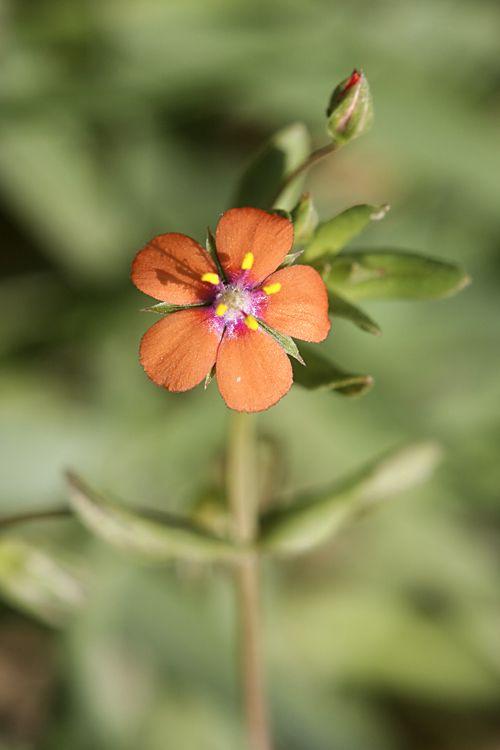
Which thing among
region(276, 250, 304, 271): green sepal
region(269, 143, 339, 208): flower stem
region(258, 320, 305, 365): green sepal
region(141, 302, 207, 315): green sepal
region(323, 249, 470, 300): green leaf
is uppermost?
region(269, 143, 339, 208): flower stem

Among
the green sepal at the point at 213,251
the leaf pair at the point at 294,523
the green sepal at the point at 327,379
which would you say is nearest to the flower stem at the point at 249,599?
the leaf pair at the point at 294,523

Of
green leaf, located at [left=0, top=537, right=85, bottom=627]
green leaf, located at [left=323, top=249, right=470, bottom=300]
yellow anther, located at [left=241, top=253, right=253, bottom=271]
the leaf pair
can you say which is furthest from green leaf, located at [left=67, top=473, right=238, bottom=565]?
green leaf, located at [left=323, top=249, right=470, bottom=300]

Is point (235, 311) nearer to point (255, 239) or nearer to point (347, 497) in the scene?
point (255, 239)

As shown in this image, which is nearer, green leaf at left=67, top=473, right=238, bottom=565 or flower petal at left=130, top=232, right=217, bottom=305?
flower petal at left=130, top=232, right=217, bottom=305

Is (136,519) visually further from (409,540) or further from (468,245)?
(468,245)

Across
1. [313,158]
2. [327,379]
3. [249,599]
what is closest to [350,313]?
[327,379]

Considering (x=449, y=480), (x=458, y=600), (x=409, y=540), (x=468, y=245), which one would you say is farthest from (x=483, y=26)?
(x=458, y=600)

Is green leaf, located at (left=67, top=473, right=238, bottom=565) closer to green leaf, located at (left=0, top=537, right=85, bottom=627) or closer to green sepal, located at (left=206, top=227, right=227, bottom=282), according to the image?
green leaf, located at (left=0, top=537, right=85, bottom=627)

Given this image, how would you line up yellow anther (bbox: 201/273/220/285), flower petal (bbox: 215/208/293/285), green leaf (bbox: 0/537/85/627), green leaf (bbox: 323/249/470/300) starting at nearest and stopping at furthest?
flower petal (bbox: 215/208/293/285)
yellow anther (bbox: 201/273/220/285)
green leaf (bbox: 323/249/470/300)
green leaf (bbox: 0/537/85/627)
